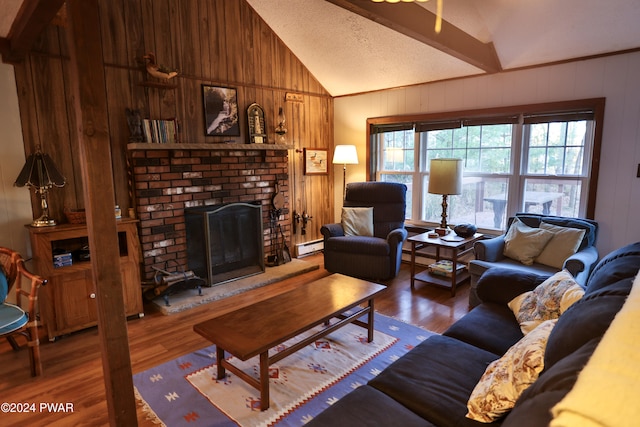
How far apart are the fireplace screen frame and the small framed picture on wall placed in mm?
1053

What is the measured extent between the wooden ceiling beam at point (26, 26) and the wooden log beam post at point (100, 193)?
87 centimetres

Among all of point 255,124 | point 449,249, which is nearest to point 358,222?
point 449,249

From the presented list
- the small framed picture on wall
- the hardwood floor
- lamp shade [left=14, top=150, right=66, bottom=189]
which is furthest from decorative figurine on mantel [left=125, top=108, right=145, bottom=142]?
the small framed picture on wall

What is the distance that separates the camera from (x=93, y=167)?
162cm

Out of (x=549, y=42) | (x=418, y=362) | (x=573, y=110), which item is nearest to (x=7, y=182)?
(x=418, y=362)

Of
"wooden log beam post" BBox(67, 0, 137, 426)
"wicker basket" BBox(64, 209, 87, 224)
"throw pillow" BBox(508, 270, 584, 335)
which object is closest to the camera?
"wooden log beam post" BBox(67, 0, 137, 426)

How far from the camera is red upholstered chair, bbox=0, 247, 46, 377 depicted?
237 centimetres

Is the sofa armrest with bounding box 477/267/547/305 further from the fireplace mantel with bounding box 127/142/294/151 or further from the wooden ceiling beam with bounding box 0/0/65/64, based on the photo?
the wooden ceiling beam with bounding box 0/0/65/64

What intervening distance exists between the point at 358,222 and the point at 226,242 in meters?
1.60

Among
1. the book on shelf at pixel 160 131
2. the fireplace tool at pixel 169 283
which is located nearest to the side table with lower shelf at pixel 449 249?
the fireplace tool at pixel 169 283

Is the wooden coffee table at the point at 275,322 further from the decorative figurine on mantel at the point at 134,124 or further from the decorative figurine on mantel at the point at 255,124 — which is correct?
the decorative figurine on mantel at the point at 255,124

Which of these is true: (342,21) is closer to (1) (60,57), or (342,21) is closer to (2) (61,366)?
(1) (60,57)

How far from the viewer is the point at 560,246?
320cm

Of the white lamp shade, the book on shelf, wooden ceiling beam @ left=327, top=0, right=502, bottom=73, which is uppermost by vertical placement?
wooden ceiling beam @ left=327, top=0, right=502, bottom=73
